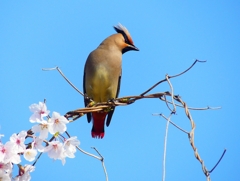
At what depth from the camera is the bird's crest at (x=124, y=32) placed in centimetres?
527

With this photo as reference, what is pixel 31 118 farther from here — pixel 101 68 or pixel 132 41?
pixel 132 41

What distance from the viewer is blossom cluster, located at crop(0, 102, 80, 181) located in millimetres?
1892

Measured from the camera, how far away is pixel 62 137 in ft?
6.82

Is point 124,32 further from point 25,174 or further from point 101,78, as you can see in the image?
point 25,174

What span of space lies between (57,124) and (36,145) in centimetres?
13

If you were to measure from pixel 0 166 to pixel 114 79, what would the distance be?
9.15 ft

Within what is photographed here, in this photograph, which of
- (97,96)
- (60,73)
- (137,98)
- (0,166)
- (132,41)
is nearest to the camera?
(0,166)

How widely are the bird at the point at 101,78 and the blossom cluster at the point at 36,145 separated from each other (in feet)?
7.75

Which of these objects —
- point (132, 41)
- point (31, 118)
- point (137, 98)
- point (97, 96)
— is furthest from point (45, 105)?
point (132, 41)

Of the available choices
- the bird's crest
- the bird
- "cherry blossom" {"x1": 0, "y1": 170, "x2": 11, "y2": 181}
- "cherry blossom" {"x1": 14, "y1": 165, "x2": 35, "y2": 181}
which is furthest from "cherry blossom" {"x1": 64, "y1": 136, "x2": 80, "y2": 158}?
the bird's crest

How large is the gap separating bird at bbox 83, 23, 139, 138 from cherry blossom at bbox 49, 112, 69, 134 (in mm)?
2384

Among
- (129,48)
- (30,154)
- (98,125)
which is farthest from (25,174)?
(129,48)

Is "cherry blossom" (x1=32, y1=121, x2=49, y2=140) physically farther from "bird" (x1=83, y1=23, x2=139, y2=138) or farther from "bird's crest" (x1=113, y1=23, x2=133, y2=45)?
"bird's crest" (x1=113, y1=23, x2=133, y2=45)

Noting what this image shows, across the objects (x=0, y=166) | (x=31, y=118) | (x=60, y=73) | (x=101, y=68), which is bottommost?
(x=0, y=166)
